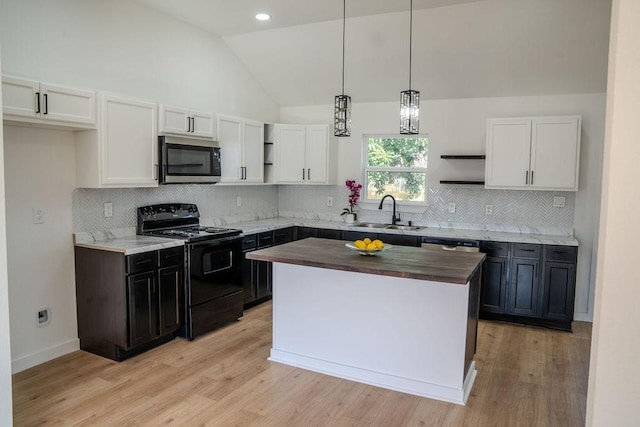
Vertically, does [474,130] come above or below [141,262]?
above

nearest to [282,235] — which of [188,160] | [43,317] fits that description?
[188,160]

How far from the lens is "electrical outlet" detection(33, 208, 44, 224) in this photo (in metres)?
3.42

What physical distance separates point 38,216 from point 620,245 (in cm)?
371

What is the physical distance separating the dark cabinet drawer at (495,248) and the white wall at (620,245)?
9.37ft

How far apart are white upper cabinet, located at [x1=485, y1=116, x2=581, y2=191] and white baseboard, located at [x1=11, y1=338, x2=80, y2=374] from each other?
4.19 metres

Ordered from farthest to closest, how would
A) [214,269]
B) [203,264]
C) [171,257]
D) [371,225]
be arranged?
1. [371,225]
2. [214,269]
3. [203,264]
4. [171,257]

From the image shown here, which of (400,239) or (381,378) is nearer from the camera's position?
(381,378)

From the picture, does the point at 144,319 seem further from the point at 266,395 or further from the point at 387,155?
the point at 387,155

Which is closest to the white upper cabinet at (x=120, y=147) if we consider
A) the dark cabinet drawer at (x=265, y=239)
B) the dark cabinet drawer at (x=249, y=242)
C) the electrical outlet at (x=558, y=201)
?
the dark cabinet drawer at (x=249, y=242)

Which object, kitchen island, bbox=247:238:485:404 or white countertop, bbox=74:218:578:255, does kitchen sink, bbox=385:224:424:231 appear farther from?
kitchen island, bbox=247:238:485:404

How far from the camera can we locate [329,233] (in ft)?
17.8

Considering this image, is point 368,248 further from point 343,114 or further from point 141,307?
point 141,307

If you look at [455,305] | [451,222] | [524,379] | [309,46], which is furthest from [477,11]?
[524,379]

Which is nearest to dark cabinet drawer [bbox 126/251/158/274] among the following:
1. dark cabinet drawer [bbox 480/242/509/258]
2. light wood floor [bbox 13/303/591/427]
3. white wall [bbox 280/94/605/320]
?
light wood floor [bbox 13/303/591/427]
